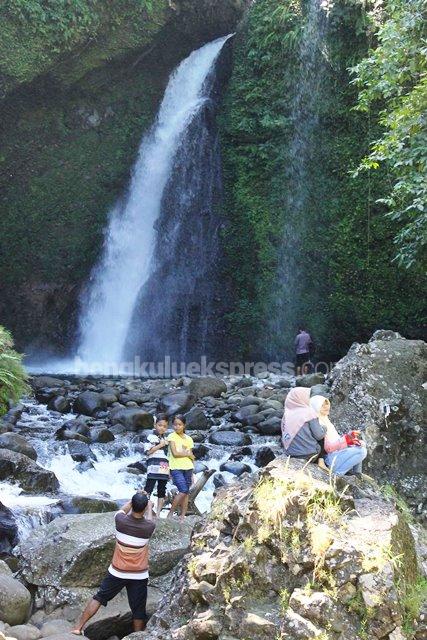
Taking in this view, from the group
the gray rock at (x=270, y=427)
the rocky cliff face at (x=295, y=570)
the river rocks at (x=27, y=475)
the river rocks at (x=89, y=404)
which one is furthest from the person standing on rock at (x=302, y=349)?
the rocky cliff face at (x=295, y=570)

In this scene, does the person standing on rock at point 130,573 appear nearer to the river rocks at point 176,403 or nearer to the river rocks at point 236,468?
the river rocks at point 236,468

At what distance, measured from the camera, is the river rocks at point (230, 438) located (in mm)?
11695

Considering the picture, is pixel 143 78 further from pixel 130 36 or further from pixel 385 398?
pixel 385 398

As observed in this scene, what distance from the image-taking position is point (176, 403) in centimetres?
1388

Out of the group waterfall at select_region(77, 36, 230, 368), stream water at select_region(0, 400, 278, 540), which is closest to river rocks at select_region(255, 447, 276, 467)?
stream water at select_region(0, 400, 278, 540)

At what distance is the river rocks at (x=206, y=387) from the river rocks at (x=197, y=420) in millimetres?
2159

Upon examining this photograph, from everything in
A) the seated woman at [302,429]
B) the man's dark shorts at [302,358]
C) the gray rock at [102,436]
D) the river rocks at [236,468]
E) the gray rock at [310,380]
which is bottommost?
the river rocks at [236,468]

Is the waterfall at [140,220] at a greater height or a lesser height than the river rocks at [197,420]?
greater

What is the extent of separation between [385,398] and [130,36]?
47.7 feet

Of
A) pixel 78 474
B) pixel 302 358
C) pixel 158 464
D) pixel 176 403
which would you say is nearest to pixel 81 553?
pixel 158 464

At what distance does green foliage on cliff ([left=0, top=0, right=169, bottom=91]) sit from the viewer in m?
16.7

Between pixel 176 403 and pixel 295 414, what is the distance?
8.55 m

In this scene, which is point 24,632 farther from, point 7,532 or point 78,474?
point 78,474

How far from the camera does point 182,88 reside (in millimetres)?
21234
